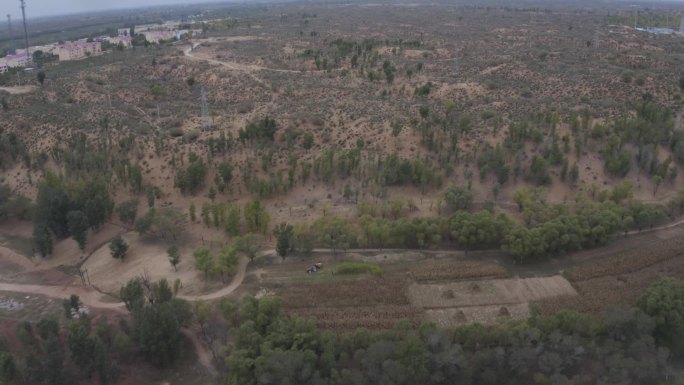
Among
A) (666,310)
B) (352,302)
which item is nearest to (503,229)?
(666,310)

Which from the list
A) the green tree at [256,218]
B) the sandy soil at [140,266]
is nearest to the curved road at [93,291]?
the sandy soil at [140,266]

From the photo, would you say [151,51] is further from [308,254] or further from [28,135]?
[308,254]

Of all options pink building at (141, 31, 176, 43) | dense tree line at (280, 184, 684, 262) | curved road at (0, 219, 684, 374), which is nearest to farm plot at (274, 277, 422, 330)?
curved road at (0, 219, 684, 374)

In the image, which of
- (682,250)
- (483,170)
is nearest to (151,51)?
(483,170)

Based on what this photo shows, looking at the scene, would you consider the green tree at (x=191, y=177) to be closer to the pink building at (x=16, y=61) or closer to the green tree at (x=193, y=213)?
the green tree at (x=193, y=213)

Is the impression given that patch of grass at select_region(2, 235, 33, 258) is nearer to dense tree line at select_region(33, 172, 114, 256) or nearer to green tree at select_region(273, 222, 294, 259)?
dense tree line at select_region(33, 172, 114, 256)
